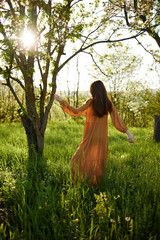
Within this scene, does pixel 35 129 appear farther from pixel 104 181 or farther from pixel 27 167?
pixel 104 181

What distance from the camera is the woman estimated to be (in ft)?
10.1

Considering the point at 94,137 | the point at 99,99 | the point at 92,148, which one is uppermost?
the point at 99,99

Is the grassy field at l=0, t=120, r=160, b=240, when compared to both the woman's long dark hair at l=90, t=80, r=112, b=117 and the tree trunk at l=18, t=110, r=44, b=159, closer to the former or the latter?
the tree trunk at l=18, t=110, r=44, b=159

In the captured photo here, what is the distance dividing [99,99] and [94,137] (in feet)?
2.14

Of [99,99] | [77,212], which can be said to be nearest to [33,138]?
[99,99]

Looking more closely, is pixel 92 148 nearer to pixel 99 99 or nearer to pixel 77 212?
pixel 99 99

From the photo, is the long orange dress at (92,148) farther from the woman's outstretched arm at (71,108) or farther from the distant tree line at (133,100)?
the distant tree line at (133,100)

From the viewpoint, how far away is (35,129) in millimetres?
4039

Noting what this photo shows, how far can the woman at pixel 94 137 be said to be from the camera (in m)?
3.08

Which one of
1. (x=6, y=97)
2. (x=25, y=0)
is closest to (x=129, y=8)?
(x=25, y=0)

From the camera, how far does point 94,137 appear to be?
3172mm

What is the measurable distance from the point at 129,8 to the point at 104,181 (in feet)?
11.2

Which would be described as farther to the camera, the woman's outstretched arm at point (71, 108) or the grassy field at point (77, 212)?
the woman's outstretched arm at point (71, 108)

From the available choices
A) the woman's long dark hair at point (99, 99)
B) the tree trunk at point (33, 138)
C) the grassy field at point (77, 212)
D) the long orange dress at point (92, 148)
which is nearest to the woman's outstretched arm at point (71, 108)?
the long orange dress at point (92, 148)
